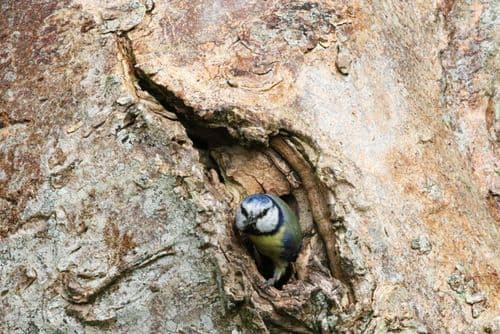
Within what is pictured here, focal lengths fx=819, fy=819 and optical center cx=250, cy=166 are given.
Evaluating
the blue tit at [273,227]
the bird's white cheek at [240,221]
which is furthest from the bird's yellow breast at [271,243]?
the bird's white cheek at [240,221]

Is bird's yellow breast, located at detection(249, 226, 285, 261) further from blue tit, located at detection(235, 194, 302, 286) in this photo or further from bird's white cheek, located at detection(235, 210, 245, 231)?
bird's white cheek, located at detection(235, 210, 245, 231)

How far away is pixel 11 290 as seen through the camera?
91.0 inches

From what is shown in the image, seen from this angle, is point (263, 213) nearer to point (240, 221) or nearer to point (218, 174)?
point (240, 221)

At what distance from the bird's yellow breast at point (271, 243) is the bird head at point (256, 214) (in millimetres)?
34

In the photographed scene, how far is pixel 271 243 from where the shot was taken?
252 cm

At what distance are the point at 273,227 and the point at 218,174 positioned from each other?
234 millimetres

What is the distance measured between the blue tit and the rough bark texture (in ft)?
0.14

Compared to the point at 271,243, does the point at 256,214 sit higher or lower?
higher

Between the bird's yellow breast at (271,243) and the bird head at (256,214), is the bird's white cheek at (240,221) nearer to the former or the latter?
the bird head at (256,214)

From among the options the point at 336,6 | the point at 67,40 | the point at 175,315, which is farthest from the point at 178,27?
the point at 175,315

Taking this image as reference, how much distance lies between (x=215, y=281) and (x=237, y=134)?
43cm

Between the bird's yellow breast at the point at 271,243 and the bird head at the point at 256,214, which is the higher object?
the bird head at the point at 256,214

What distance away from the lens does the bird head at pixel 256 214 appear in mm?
2354

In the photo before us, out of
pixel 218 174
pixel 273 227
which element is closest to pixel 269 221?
pixel 273 227
